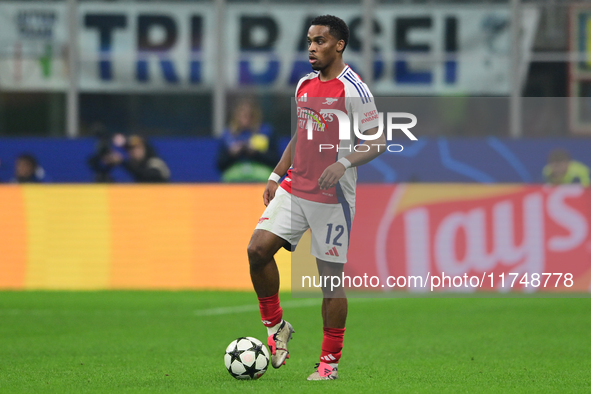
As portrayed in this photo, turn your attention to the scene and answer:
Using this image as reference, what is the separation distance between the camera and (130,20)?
651 inches

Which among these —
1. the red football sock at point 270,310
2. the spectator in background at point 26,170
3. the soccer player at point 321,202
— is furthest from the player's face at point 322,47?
the spectator in background at point 26,170

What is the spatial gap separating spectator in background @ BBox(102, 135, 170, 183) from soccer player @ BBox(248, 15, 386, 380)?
832cm

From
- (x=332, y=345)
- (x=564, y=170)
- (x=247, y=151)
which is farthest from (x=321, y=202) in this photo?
(x=564, y=170)

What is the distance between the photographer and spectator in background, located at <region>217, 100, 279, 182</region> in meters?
13.9

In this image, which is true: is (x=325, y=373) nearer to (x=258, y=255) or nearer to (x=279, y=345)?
(x=279, y=345)

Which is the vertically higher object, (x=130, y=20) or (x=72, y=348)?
(x=130, y=20)

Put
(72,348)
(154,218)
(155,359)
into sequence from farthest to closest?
(154,218), (72,348), (155,359)

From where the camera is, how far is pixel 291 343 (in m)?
8.14

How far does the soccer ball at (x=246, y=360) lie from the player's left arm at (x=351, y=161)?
106cm

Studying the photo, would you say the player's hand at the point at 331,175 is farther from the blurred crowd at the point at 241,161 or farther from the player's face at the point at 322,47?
the blurred crowd at the point at 241,161

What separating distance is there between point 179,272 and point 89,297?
132cm

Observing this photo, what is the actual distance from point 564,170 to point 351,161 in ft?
29.2

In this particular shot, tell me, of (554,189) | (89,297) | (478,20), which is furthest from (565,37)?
(89,297)

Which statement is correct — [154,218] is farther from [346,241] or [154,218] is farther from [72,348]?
[346,241]
